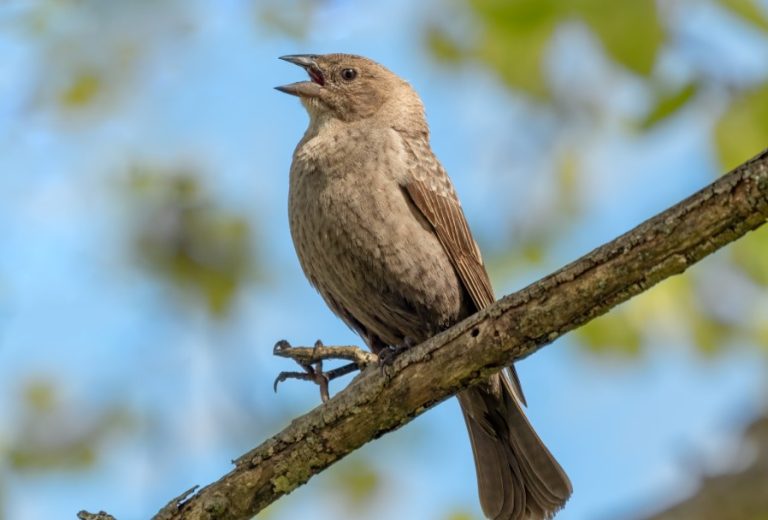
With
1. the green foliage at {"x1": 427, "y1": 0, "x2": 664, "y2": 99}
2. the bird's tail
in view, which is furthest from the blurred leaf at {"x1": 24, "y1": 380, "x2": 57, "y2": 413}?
the green foliage at {"x1": 427, "y1": 0, "x2": 664, "y2": 99}

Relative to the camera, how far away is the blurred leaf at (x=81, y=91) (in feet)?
20.8

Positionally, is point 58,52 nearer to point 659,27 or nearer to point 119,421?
point 119,421

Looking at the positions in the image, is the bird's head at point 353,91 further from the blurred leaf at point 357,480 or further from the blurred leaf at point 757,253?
the blurred leaf at point 357,480

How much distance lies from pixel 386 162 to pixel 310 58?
1223mm

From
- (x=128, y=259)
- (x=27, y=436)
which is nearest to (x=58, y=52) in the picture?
(x=128, y=259)

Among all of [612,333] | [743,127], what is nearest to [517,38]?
[743,127]

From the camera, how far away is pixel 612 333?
206 inches

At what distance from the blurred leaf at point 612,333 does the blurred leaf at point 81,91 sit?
312 cm

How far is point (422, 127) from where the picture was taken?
18.0 feet

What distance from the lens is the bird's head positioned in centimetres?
545

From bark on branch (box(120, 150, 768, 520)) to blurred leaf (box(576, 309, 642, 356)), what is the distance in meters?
1.89

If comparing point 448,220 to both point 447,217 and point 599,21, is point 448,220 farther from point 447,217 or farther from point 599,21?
point 599,21

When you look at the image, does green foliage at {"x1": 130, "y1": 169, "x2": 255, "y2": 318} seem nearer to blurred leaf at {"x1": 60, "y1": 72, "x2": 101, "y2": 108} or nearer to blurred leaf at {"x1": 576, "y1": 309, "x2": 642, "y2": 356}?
blurred leaf at {"x1": 60, "y1": 72, "x2": 101, "y2": 108}

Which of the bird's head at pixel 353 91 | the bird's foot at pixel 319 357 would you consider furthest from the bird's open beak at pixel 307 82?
the bird's foot at pixel 319 357
